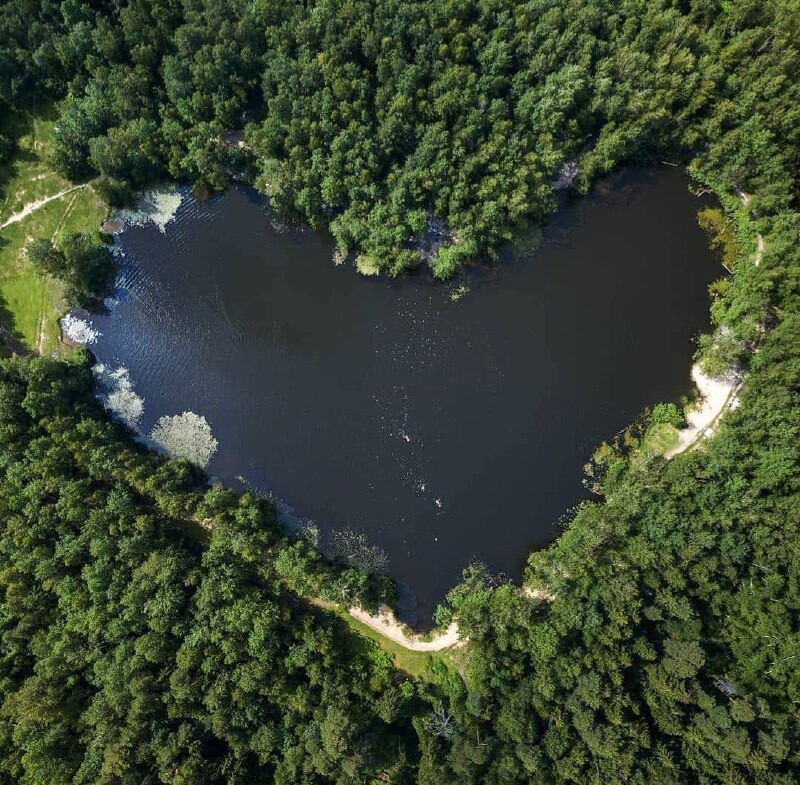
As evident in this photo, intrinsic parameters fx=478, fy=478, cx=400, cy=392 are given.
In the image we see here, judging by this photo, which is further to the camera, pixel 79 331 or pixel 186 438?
pixel 79 331

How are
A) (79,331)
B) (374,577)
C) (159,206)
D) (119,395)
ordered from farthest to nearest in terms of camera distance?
(159,206), (79,331), (119,395), (374,577)

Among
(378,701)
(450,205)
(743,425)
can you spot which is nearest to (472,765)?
(378,701)

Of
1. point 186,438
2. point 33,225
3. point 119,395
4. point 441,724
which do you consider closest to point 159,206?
point 33,225

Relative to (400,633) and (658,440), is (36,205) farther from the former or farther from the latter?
(658,440)

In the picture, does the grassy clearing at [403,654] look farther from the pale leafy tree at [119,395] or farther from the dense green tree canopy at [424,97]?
the dense green tree canopy at [424,97]

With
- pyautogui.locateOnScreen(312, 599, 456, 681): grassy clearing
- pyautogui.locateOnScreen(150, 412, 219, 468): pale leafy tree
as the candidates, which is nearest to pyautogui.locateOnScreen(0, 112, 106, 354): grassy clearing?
pyautogui.locateOnScreen(150, 412, 219, 468): pale leafy tree

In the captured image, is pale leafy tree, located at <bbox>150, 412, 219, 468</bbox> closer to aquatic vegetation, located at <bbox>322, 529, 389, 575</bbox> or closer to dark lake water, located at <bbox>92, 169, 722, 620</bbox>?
dark lake water, located at <bbox>92, 169, 722, 620</bbox>

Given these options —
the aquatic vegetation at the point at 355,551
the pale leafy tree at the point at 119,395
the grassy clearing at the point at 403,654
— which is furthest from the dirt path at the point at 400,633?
the pale leafy tree at the point at 119,395
